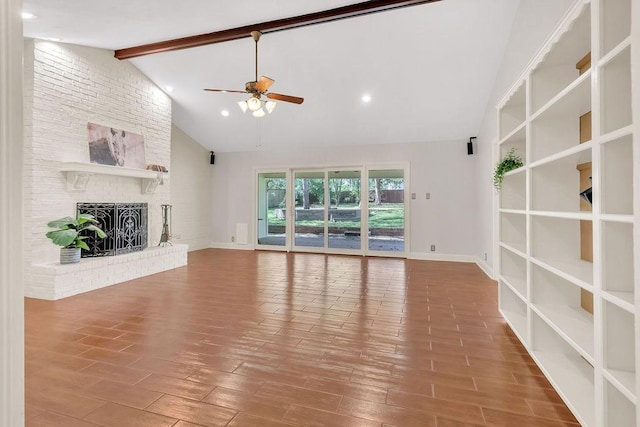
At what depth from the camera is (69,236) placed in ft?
13.3

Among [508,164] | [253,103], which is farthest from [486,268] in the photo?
[253,103]

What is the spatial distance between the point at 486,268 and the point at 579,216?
13.7 feet

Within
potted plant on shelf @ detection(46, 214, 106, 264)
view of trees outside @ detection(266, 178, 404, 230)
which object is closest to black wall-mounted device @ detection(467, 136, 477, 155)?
view of trees outside @ detection(266, 178, 404, 230)

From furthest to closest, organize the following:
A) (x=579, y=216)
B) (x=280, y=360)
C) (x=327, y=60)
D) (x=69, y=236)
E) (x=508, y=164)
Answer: (x=327, y=60)
(x=69, y=236)
(x=508, y=164)
(x=280, y=360)
(x=579, y=216)

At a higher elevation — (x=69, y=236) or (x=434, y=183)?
(x=434, y=183)

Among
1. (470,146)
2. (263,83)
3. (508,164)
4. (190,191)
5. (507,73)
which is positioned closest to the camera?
(508,164)

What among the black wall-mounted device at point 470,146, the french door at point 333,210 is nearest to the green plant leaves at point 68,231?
the french door at point 333,210

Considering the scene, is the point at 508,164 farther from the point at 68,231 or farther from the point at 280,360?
the point at 68,231

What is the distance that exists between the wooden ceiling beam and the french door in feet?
12.4

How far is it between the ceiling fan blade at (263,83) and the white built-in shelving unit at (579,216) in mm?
2490

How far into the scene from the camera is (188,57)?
5.24 meters

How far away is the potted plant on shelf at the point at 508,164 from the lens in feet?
10.0

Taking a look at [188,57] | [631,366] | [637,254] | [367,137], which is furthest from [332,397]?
[367,137]

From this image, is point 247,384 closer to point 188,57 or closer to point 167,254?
point 167,254
